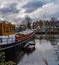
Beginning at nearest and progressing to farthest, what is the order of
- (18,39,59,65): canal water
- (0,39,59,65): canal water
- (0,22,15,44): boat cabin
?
(18,39,59,65): canal water, (0,39,59,65): canal water, (0,22,15,44): boat cabin

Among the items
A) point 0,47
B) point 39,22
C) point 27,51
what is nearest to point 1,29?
point 0,47

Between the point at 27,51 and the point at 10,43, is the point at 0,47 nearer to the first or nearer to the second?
the point at 10,43

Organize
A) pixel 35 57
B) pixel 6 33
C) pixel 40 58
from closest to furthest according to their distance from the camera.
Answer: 1. pixel 6 33
2. pixel 40 58
3. pixel 35 57

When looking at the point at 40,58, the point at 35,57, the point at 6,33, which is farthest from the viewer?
the point at 35,57

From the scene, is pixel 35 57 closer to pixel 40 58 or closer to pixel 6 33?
pixel 40 58

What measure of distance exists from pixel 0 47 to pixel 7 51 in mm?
3370

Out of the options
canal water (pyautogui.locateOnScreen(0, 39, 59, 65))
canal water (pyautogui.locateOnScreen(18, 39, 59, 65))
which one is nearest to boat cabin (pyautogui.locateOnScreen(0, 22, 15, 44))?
canal water (pyautogui.locateOnScreen(0, 39, 59, 65))

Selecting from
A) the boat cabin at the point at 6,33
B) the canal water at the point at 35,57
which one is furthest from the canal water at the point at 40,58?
the boat cabin at the point at 6,33

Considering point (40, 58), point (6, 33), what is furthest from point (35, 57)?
point (6, 33)

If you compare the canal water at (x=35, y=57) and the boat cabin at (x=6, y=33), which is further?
the boat cabin at (x=6, y=33)

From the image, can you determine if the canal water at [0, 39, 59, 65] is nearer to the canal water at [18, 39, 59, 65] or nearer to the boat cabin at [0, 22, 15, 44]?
the canal water at [18, 39, 59, 65]

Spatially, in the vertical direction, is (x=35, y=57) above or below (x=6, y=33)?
below

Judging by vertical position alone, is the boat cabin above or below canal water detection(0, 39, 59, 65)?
above

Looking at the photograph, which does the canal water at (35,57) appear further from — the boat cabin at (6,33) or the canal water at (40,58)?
the boat cabin at (6,33)
